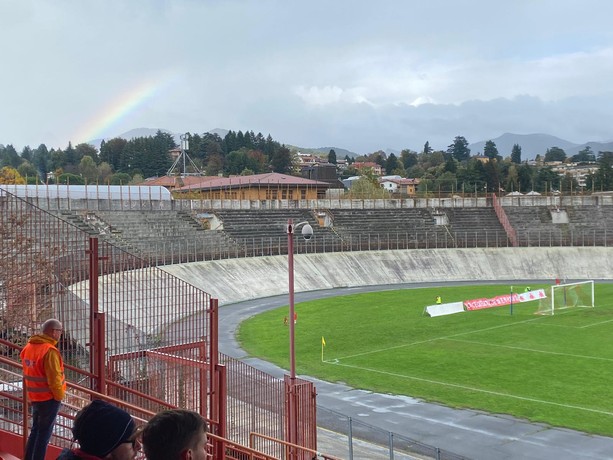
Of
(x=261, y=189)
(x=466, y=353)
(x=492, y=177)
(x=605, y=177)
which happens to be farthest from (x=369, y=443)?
(x=605, y=177)

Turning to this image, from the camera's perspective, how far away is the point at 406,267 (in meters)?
67.8

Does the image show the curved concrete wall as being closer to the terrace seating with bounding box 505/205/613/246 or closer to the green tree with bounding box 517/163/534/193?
the terrace seating with bounding box 505/205/613/246

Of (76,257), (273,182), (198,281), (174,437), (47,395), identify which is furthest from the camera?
(273,182)

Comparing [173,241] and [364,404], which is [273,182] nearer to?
[173,241]

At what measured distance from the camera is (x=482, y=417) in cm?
2414

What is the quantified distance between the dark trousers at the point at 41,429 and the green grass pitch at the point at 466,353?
1966 centimetres

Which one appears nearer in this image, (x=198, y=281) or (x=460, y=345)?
(x=460, y=345)

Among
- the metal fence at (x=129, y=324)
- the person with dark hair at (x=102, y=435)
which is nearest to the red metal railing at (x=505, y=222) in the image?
the metal fence at (x=129, y=324)

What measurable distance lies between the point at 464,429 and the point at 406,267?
149 feet

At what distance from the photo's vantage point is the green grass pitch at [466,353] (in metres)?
26.1

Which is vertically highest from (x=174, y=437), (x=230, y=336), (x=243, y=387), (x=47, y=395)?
(x=174, y=437)

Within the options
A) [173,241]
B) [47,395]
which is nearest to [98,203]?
[173,241]

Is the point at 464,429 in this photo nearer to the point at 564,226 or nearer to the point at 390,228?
the point at 390,228

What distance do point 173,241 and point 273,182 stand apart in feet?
150
